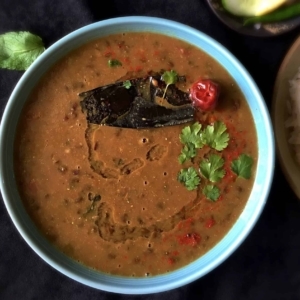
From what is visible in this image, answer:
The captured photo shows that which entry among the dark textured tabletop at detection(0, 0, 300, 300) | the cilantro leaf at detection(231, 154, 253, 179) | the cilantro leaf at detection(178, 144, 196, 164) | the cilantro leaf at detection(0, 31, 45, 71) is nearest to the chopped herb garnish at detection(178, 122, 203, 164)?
the cilantro leaf at detection(178, 144, 196, 164)

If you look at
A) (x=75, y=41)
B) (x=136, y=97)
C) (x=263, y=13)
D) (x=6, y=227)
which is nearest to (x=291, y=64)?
(x=263, y=13)

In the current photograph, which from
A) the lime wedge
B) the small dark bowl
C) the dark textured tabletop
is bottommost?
the dark textured tabletop

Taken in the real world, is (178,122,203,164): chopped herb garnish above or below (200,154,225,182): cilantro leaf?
above

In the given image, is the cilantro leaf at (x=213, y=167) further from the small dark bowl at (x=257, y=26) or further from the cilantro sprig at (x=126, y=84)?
the small dark bowl at (x=257, y=26)

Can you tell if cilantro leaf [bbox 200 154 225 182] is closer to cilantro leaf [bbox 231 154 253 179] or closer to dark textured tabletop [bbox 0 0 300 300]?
cilantro leaf [bbox 231 154 253 179]

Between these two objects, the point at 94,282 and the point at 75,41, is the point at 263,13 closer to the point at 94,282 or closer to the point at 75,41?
the point at 75,41

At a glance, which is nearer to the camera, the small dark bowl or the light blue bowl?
the light blue bowl

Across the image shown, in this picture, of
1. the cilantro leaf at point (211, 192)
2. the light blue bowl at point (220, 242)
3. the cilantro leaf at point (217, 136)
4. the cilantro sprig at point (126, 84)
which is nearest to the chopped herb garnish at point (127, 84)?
the cilantro sprig at point (126, 84)
